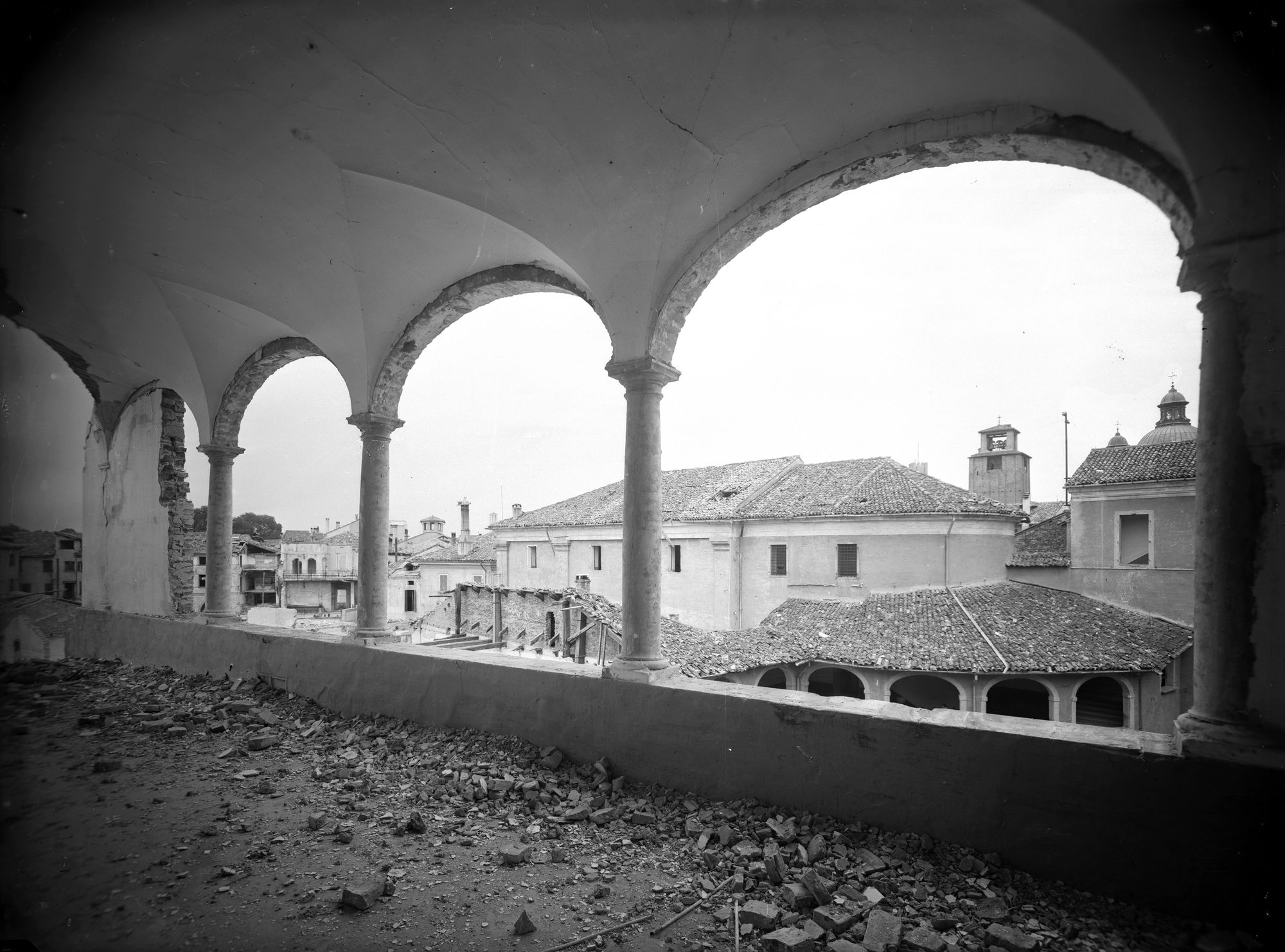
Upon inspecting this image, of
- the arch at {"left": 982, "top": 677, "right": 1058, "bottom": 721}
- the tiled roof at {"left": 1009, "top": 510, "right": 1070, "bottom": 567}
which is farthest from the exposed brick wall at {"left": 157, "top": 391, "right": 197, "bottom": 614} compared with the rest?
the tiled roof at {"left": 1009, "top": 510, "right": 1070, "bottom": 567}

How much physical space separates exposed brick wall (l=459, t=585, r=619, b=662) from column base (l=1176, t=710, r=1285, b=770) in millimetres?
12944

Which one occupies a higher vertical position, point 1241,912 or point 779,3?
point 779,3

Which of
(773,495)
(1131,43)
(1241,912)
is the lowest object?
(1241,912)

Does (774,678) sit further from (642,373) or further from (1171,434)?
(1171,434)

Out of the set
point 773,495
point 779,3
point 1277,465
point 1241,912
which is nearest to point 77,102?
point 779,3

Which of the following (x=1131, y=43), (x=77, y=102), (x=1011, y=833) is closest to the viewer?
(x=1131, y=43)

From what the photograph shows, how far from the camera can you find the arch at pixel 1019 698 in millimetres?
14758

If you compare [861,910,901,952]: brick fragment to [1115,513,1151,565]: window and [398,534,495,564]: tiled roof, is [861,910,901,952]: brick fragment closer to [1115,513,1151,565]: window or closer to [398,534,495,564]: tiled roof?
[1115,513,1151,565]: window

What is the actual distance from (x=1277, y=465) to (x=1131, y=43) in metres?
1.64

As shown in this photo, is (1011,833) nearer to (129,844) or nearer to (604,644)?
(129,844)

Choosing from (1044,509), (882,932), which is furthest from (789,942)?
(1044,509)

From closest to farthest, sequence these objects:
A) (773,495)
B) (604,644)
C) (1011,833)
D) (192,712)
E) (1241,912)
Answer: (1241,912), (1011,833), (192,712), (604,644), (773,495)

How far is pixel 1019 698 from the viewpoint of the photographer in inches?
596

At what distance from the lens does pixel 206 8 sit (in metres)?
2.85
